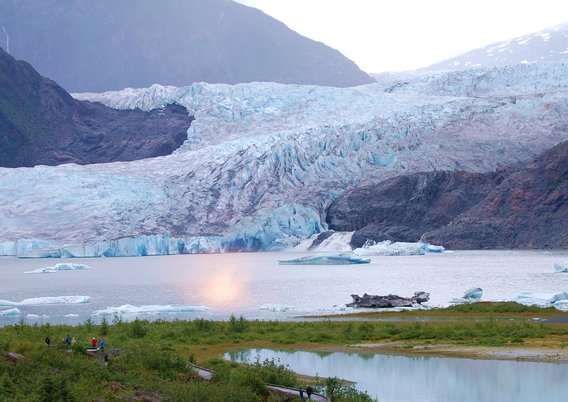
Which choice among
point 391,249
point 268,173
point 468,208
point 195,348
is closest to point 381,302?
point 195,348

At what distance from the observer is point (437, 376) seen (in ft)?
71.1

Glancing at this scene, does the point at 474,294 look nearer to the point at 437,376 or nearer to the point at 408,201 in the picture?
the point at 437,376

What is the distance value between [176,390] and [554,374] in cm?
904

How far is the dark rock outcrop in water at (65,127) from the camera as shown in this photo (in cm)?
13475

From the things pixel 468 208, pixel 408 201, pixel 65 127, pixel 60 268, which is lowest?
pixel 60 268

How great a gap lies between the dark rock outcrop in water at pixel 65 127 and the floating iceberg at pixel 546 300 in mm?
91137

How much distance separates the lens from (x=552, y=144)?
99.2 meters

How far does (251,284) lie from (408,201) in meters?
45.3

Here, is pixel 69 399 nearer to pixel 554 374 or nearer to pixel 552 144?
pixel 554 374

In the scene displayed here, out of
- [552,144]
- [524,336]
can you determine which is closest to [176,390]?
[524,336]

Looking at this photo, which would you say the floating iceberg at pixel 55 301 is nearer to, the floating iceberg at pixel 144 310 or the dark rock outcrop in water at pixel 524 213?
the floating iceberg at pixel 144 310

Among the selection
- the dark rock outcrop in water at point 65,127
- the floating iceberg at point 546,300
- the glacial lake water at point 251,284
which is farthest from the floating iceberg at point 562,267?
the dark rock outcrop in water at point 65,127

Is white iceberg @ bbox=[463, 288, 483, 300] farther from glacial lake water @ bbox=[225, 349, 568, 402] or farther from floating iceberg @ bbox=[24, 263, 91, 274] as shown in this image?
floating iceberg @ bbox=[24, 263, 91, 274]

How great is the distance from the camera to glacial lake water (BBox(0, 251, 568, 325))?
4275cm
